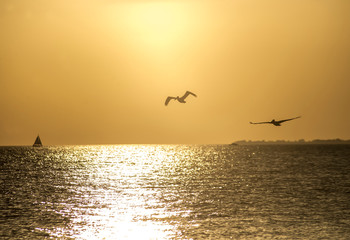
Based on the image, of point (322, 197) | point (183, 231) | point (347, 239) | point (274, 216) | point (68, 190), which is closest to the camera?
point (347, 239)

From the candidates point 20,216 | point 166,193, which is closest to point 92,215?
point 20,216

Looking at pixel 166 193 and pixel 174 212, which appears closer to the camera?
pixel 174 212

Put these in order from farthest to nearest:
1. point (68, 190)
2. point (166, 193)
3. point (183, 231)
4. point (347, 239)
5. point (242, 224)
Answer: point (68, 190)
point (166, 193)
point (242, 224)
point (183, 231)
point (347, 239)

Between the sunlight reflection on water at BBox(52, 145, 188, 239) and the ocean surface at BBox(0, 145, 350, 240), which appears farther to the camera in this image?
the ocean surface at BBox(0, 145, 350, 240)

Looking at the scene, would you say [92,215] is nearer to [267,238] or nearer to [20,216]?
[20,216]

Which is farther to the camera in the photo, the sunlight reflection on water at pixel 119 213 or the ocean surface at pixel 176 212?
the ocean surface at pixel 176 212

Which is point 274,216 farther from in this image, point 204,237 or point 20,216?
point 20,216

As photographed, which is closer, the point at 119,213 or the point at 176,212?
the point at 119,213

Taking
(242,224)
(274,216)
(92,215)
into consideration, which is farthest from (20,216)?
(274,216)

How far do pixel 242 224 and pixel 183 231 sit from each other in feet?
19.5

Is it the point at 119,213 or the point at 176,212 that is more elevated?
the point at 119,213

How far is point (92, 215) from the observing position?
47.4 m

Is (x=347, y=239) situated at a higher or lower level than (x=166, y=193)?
lower

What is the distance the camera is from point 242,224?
42.7m
